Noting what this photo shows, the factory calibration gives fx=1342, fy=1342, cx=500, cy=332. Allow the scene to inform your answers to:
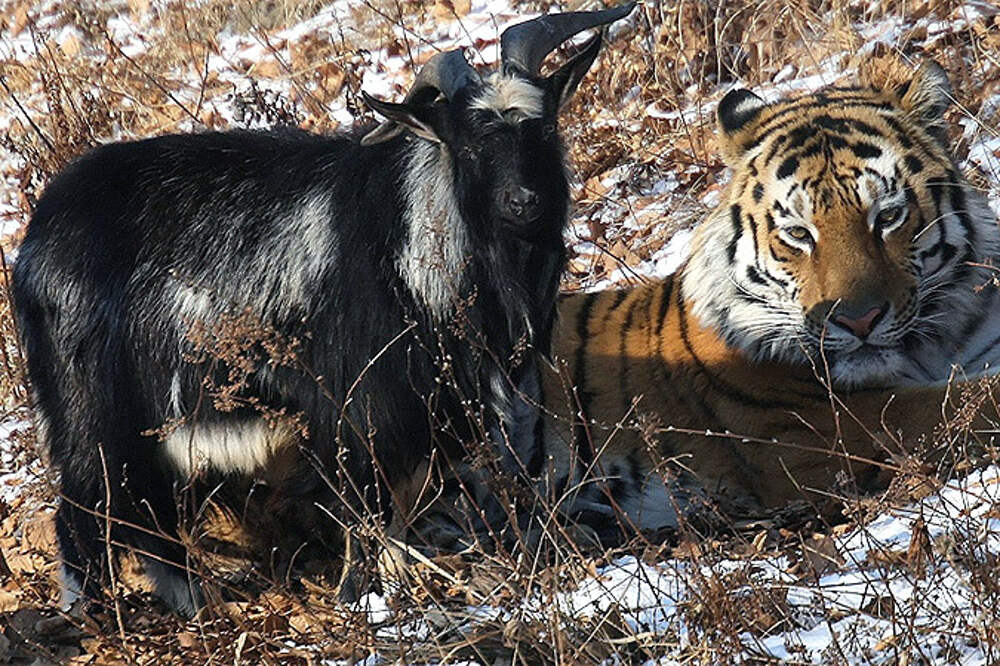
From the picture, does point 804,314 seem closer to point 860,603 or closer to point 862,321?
point 862,321

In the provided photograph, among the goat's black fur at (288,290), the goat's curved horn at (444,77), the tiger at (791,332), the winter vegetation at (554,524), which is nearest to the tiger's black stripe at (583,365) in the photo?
the tiger at (791,332)

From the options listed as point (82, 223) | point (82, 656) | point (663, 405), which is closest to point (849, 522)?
point (663, 405)

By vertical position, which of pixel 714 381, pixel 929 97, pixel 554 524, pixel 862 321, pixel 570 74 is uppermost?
pixel 570 74

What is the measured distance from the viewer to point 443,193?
15.8ft

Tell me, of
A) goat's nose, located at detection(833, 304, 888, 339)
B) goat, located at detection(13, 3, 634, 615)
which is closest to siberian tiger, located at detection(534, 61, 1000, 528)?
goat's nose, located at detection(833, 304, 888, 339)

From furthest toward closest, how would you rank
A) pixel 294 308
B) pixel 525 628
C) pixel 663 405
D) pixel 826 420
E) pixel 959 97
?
pixel 959 97 < pixel 663 405 < pixel 826 420 < pixel 294 308 < pixel 525 628

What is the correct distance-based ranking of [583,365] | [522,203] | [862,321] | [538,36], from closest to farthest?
1. [522,203]
2. [862,321]
3. [538,36]
4. [583,365]

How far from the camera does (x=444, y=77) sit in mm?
4684

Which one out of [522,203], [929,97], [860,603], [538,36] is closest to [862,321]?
[929,97]

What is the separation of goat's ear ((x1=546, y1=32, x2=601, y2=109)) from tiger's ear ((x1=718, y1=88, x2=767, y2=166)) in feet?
2.80

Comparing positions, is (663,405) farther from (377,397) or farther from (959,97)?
(959,97)

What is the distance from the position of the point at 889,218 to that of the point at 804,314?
0.48 meters

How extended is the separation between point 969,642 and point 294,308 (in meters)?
2.65

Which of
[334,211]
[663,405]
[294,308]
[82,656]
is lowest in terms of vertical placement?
[82,656]
